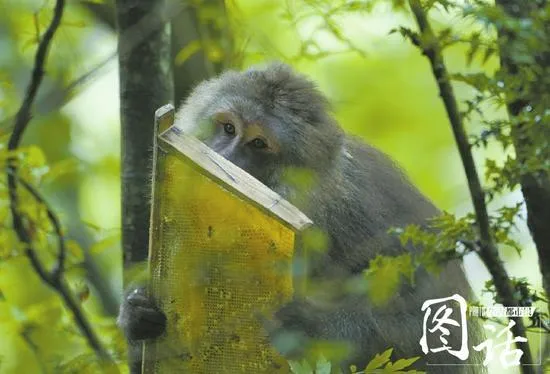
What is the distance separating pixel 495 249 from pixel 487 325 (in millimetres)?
1099

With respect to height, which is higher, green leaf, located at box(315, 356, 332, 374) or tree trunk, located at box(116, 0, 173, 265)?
tree trunk, located at box(116, 0, 173, 265)

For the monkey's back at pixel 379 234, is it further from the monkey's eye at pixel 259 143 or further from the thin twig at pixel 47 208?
the thin twig at pixel 47 208

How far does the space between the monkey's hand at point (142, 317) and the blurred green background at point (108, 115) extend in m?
0.27

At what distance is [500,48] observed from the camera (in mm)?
3477

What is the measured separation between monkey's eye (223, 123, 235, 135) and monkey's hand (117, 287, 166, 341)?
1337mm

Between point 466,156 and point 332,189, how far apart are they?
2.54 meters

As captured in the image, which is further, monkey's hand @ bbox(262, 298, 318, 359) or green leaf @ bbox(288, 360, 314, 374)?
monkey's hand @ bbox(262, 298, 318, 359)

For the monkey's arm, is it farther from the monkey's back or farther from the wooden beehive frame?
the monkey's back

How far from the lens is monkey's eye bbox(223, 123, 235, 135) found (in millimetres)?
5805

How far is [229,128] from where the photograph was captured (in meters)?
5.83

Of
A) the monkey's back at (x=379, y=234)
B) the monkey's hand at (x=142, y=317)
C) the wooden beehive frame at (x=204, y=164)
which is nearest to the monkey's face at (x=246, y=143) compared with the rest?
the monkey's back at (x=379, y=234)

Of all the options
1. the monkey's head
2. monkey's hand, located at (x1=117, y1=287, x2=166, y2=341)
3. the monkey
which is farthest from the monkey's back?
monkey's hand, located at (x1=117, y1=287, x2=166, y2=341)

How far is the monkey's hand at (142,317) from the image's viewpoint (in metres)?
4.37

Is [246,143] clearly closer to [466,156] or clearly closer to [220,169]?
[220,169]
